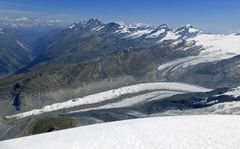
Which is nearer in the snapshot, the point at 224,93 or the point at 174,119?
the point at 174,119

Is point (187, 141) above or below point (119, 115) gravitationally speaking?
above

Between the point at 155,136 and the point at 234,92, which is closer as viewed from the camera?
the point at 155,136

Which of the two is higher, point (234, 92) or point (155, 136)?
point (155, 136)

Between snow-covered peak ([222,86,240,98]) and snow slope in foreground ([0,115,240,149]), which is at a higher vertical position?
snow slope in foreground ([0,115,240,149])

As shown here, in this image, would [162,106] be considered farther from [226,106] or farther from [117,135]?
[117,135]

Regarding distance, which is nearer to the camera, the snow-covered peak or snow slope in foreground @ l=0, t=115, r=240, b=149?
snow slope in foreground @ l=0, t=115, r=240, b=149

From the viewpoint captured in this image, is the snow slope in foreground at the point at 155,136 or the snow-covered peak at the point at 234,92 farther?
the snow-covered peak at the point at 234,92

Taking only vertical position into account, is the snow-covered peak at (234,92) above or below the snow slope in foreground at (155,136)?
below

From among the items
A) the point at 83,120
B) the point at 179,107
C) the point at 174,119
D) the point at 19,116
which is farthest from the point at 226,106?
the point at 174,119
